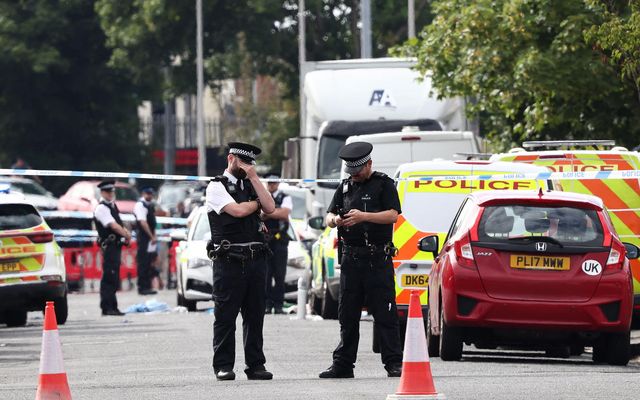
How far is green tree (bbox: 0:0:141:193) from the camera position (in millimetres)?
55000

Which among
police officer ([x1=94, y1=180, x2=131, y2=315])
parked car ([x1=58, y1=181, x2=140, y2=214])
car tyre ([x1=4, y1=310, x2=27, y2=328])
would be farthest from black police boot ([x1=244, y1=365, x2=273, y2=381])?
parked car ([x1=58, y1=181, x2=140, y2=214])

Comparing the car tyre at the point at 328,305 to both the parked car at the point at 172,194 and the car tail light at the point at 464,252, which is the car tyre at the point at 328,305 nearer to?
the car tail light at the point at 464,252

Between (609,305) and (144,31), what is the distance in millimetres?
38812

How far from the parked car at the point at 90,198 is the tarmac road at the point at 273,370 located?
68.7 ft

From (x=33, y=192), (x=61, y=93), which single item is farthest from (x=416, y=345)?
(x=61, y=93)

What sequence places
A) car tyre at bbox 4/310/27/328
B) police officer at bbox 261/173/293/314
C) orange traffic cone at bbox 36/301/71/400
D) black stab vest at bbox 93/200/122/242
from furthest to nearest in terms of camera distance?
black stab vest at bbox 93/200/122/242
police officer at bbox 261/173/293/314
car tyre at bbox 4/310/27/328
orange traffic cone at bbox 36/301/71/400

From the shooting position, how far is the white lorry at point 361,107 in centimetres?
2917

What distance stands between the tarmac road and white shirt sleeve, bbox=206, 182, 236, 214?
4.26 feet

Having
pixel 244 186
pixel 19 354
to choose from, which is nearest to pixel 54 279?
pixel 19 354

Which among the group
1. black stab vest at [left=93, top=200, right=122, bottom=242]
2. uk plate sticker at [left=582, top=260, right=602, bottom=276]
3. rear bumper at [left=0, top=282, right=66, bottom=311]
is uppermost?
uk plate sticker at [left=582, top=260, right=602, bottom=276]

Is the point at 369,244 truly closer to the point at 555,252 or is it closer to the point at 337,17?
the point at 555,252

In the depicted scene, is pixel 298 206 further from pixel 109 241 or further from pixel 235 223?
pixel 235 223

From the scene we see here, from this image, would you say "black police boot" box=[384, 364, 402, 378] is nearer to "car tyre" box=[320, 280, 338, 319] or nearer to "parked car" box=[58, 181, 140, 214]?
"car tyre" box=[320, 280, 338, 319]

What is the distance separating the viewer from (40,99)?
186ft
